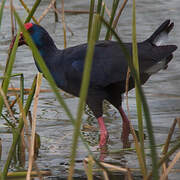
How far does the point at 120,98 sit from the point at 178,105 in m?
0.74

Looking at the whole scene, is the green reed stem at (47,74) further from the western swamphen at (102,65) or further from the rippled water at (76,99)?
the western swamphen at (102,65)

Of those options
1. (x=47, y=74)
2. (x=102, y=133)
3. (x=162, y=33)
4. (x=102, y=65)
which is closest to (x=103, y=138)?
(x=102, y=133)

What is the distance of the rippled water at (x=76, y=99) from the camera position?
12.3 feet

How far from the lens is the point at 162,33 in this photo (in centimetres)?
403

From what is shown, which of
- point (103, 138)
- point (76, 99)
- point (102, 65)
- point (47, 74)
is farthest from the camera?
point (76, 99)

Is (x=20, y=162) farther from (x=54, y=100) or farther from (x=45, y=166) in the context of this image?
(x=54, y=100)

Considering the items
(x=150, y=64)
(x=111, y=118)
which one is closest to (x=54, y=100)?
(x=111, y=118)

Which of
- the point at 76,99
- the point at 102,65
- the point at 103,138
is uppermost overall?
the point at 76,99

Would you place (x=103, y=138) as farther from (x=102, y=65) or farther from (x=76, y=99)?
(x=76, y=99)

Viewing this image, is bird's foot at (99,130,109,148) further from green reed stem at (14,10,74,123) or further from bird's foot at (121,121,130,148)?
green reed stem at (14,10,74,123)

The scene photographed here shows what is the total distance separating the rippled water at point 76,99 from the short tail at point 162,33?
2.13 feet

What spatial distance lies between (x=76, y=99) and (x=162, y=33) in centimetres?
129

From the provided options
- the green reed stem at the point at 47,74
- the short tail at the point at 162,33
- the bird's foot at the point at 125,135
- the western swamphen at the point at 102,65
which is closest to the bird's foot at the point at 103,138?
the western swamphen at the point at 102,65

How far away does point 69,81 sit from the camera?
405 centimetres
